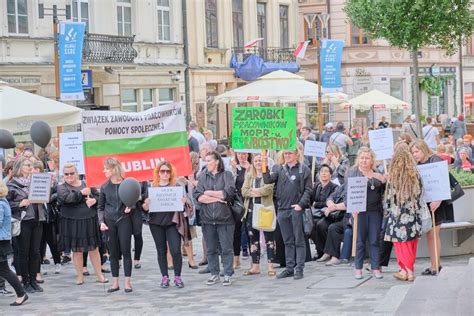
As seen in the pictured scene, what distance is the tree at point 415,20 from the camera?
2416 cm

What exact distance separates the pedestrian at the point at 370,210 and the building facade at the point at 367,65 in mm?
35428

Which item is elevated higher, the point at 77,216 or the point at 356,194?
the point at 356,194

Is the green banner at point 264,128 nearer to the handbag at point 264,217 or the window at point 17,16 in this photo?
the handbag at point 264,217

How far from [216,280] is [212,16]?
25.1m

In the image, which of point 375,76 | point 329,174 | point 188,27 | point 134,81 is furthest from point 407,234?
point 375,76

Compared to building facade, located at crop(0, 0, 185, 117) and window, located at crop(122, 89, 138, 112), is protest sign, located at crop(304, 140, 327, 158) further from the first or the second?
window, located at crop(122, 89, 138, 112)

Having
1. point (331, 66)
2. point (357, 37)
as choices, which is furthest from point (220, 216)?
point (357, 37)

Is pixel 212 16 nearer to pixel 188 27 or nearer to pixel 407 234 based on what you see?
pixel 188 27

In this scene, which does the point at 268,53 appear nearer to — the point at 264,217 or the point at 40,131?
the point at 40,131

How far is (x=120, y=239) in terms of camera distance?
44.4 ft

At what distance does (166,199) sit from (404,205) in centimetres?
291

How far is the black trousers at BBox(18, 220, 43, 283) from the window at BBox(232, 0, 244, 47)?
86.9 feet

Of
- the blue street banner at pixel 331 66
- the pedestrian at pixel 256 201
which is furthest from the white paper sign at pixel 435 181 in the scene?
the blue street banner at pixel 331 66

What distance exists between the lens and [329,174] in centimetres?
1539
